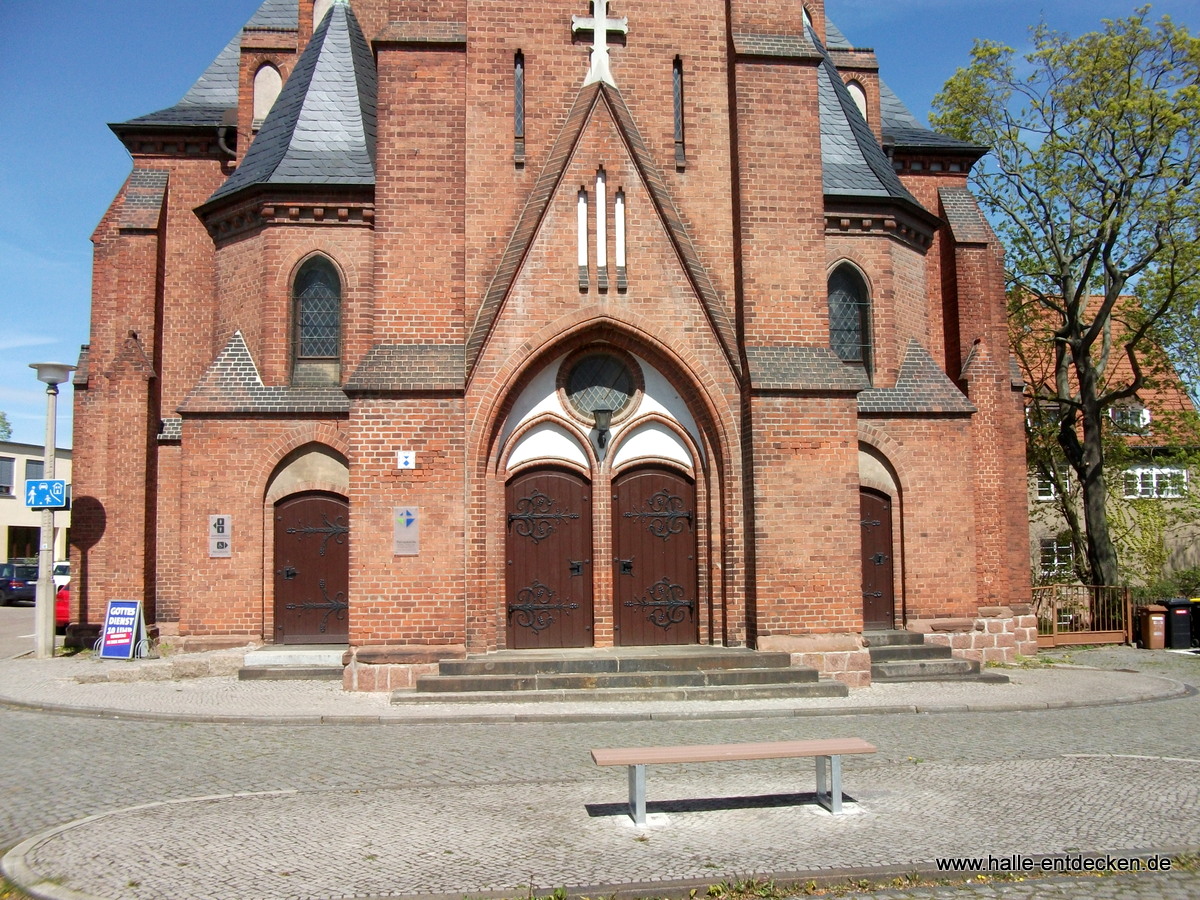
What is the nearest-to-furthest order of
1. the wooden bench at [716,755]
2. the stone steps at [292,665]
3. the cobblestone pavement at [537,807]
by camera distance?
the cobblestone pavement at [537,807] < the wooden bench at [716,755] < the stone steps at [292,665]

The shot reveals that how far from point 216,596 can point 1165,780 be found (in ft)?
43.1

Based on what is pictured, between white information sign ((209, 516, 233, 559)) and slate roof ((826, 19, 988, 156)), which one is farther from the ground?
slate roof ((826, 19, 988, 156))

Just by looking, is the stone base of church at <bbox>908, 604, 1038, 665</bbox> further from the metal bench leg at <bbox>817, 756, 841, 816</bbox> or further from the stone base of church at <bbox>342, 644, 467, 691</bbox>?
the metal bench leg at <bbox>817, 756, 841, 816</bbox>

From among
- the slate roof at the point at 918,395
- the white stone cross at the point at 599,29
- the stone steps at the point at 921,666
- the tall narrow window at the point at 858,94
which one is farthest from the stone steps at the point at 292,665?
the tall narrow window at the point at 858,94

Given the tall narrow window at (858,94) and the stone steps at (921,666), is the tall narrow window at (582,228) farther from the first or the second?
the tall narrow window at (858,94)

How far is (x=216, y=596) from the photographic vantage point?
52.4 ft

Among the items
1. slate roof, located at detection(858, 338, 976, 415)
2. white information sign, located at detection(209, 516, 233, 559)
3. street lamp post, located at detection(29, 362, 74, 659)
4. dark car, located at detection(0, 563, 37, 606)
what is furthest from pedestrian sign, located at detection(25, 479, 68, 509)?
dark car, located at detection(0, 563, 37, 606)

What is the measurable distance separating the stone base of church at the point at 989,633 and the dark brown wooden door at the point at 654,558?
4.51 metres

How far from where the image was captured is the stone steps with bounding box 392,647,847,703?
1205 cm

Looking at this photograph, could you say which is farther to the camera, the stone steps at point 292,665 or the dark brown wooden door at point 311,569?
the dark brown wooden door at point 311,569

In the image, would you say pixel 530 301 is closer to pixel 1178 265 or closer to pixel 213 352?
pixel 213 352

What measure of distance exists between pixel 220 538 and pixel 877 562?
1043 centimetres

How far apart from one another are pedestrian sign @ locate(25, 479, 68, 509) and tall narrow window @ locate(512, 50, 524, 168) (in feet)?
32.0

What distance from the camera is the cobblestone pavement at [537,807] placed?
229 inches
